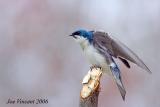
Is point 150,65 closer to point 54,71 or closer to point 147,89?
point 147,89

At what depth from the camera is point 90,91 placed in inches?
51.3

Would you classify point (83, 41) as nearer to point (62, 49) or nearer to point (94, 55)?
point (94, 55)

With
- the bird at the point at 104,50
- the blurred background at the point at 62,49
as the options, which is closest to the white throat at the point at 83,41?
the bird at the point at 104,50

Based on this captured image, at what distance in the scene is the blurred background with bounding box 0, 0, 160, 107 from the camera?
2.20m

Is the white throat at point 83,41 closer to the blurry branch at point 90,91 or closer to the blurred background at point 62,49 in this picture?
the blurry branch at point 90,91

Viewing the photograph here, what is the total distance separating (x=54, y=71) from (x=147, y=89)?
33cm

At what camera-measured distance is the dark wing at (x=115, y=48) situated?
52.5 inches

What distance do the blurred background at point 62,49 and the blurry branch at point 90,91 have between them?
0.83 m

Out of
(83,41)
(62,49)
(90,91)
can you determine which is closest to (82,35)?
(83,41)

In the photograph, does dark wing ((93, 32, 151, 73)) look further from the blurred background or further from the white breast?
the blurred background

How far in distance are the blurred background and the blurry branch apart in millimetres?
833

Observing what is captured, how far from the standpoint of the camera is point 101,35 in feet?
4.56

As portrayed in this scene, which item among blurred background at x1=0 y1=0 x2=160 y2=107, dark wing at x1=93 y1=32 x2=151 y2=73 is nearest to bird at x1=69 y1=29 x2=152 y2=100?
dark wing at x1=93 y1=32 x2=151 y2=73

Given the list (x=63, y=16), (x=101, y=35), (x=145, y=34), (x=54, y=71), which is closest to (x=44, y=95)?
(x=54, y=71)
